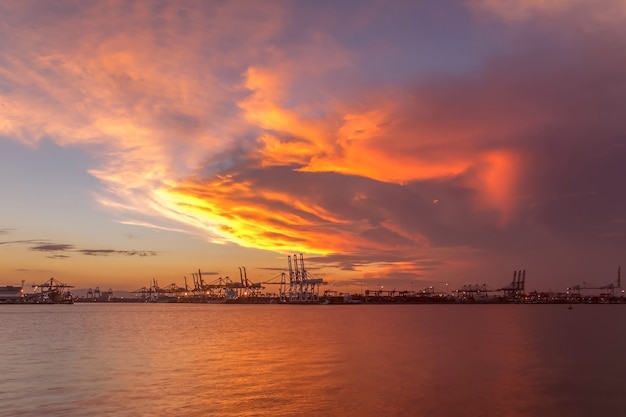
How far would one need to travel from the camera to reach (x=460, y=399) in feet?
86.5

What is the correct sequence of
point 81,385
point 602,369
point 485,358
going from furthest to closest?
point 485,358
point 602,369
point 81,385

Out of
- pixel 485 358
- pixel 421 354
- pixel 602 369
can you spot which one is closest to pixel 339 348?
pixel 421 354

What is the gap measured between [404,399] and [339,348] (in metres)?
25.3

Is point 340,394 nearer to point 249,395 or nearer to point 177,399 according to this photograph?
point 249,395

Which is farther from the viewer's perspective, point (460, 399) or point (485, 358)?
point (485, 358)

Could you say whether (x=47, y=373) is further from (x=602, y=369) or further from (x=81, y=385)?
(x=602, y=369)

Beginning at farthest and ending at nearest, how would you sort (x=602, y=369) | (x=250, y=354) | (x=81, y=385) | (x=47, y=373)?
(x=250, y=354)
(x=602, y=369)
(x=47, y=373)
(x=81, y=385)

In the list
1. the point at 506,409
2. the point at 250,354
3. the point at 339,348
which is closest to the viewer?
the point at 506,409

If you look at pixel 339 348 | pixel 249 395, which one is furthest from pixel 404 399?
pixel 339 348

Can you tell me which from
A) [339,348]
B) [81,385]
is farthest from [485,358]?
[81,385]

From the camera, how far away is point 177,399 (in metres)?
26.2

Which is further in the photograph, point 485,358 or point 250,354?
point 250,354

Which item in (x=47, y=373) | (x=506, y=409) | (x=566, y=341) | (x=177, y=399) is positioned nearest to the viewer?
(x=506, y=409)

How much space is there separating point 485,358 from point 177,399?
2670cm
